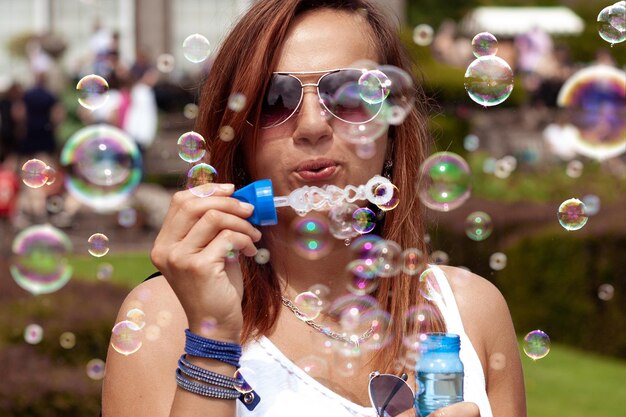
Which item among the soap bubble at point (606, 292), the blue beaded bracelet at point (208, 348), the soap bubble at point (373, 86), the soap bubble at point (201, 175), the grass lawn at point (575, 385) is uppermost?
the soap bubble at point (373, 86)

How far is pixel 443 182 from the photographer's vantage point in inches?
123

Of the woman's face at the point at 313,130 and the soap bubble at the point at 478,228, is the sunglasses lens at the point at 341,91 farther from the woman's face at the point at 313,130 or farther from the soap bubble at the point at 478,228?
the soap bubble at the point at 478,228

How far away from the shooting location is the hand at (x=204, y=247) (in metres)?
1.89

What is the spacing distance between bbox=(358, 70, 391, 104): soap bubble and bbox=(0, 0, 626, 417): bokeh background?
1.35 ft

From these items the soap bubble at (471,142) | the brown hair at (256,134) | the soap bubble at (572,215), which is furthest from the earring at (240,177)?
the soap bubble at (471,142)

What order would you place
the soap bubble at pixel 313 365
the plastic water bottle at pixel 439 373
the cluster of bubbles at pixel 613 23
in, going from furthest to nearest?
1. the cluster of bubbles at pixel 613 23
2. the soap bubble at pixel 313 365
3. the plastic water bottle at pixel 439 373

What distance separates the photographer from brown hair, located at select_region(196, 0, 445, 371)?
90.5 inches

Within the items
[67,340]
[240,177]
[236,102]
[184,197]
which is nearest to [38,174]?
[240,177]

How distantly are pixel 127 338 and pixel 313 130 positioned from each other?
1.80ft

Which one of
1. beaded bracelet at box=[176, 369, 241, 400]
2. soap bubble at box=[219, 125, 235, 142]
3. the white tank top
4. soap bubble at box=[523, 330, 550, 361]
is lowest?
soap bubble at box=[523, 330, 550, 361]

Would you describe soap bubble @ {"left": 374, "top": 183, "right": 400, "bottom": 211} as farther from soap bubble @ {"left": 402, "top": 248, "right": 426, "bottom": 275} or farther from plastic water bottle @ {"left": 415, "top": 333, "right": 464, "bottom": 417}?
plastic water bottle @ {"left": 415, "top": 333, "right": 464, "bottom": 417}

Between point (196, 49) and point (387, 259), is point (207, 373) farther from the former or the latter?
point (196, 49)

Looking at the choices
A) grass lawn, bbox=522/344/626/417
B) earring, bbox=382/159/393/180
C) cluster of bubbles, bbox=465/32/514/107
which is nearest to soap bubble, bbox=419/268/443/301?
earring, bbox=382/159/393/180

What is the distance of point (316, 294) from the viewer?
7.82ft
